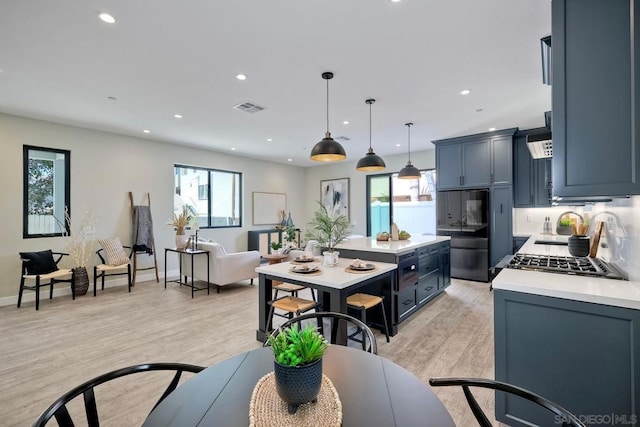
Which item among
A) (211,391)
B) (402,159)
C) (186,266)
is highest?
(402,159)

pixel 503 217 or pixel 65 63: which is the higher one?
pixel 65 63

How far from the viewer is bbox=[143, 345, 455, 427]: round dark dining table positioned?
0.87m

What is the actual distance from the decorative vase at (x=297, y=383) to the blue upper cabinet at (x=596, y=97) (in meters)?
1.57

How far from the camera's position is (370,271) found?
9.16 ft

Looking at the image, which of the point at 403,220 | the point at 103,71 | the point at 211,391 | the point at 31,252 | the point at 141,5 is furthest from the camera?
the point at 403,220

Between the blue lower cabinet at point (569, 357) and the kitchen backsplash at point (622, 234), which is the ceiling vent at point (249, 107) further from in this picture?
the kitchen backsplash at point (622, 234)

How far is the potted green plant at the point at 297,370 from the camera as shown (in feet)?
2.88

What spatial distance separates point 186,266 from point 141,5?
444 cm

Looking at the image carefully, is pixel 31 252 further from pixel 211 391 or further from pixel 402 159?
pixel 402 159

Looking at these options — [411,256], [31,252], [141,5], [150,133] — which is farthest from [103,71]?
[411,256]

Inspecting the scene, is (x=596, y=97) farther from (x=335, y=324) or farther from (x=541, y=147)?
(x=335, y=324)

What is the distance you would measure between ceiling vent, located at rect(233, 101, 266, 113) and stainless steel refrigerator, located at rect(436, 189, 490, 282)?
13.1ft

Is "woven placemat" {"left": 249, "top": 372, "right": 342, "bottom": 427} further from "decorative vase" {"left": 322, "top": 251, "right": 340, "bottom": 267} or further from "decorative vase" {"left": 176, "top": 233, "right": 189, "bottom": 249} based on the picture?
"decorative vase" {"left": 176, "top": 233, "right": 189, "bottom": 249}

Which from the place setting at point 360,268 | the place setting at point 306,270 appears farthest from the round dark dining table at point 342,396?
the place setting at point 360,268
